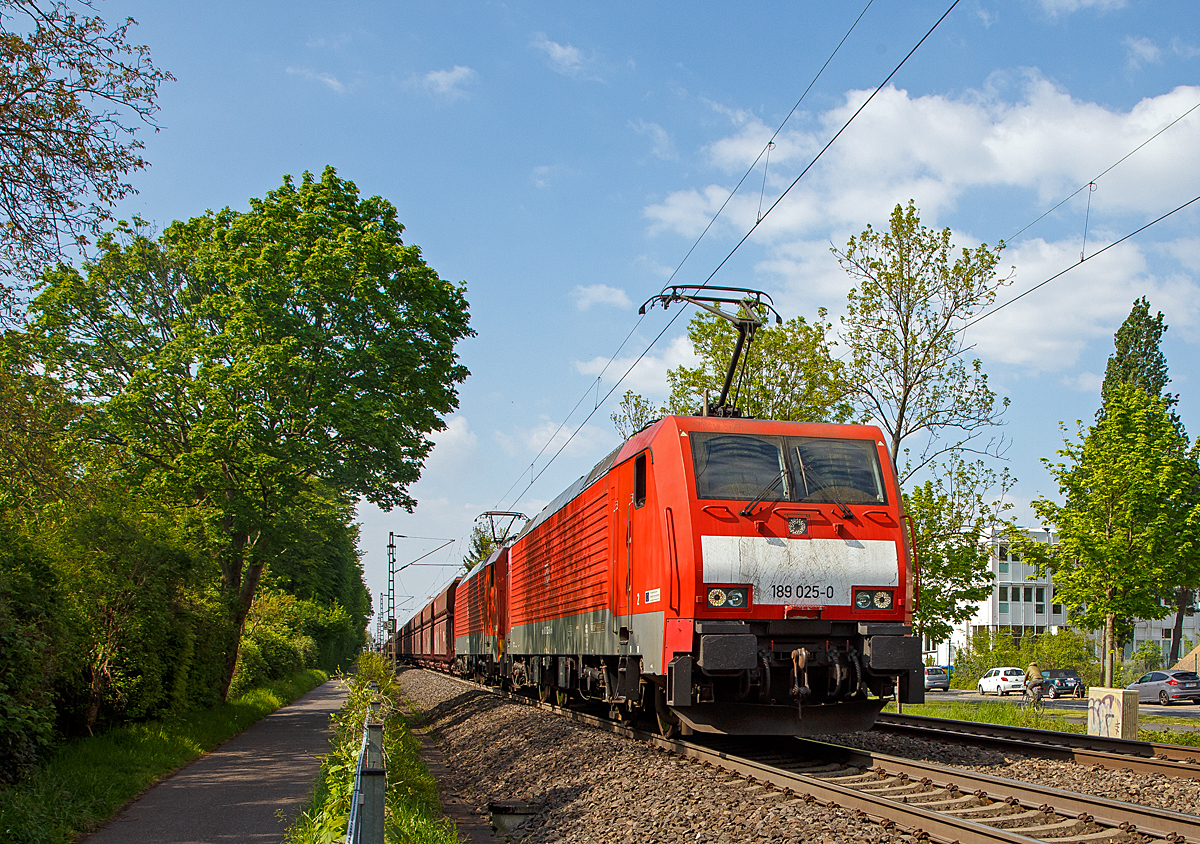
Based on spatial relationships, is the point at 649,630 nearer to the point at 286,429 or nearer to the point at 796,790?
the point at 796,790

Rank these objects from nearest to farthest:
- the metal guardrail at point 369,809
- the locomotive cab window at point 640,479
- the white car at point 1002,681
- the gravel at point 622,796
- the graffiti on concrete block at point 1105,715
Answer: the metal guardrail at point 369,809 → the gravel at point 622,796 → the locomotive cab window at point 640,479 → the graffiti on concrete block at point 1105,715 → the white car at point 1002,681

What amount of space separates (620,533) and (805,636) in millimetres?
2809

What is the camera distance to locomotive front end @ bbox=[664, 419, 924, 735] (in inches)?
371

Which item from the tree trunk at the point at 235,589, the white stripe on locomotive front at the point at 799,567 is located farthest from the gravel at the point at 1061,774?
the tree trunk at the point at 235,589

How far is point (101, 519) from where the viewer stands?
1264cm

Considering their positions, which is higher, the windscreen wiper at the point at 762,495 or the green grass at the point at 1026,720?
the windscreen wiper at the point at 762,495

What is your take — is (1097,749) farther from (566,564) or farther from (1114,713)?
(566,564)

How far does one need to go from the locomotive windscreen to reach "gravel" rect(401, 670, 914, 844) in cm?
284

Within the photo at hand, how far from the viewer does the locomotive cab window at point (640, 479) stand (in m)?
Answer: 10.9

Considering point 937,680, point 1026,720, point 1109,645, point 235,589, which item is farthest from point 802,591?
point 937,680

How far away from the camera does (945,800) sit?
7.80 m

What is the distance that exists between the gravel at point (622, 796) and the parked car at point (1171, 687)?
97.8ft

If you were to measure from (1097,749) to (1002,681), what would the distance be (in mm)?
36875

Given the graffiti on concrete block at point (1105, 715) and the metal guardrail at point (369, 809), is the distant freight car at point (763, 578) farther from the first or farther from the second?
the metal guardrail at point (369, 809)
